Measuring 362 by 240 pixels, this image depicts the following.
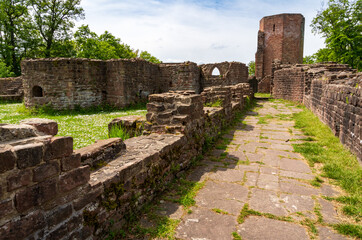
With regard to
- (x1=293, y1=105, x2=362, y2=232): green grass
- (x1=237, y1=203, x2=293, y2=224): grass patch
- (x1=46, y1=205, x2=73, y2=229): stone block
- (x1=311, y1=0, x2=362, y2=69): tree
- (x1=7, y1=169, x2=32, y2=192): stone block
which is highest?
(x1=311, y1=0, x2=362, y2=69): tree

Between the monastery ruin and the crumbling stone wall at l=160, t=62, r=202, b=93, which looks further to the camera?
the crumbling stone wall at l=160, t=62, r=202, b=93

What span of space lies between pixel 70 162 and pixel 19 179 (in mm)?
402

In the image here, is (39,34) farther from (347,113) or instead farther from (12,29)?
(347,113)

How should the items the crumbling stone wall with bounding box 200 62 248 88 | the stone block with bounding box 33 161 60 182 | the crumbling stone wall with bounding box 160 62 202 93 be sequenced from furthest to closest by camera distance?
1. the crumbling stone wall with bounding box 200 62 248 88
2. the crumbling stone wall with bounding box 160 62 202 93
3. the stone block with bounding box 33 161 60 182

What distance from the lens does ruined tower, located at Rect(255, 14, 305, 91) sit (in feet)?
104

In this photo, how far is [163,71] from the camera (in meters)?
16.9

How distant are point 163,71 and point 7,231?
629 inches

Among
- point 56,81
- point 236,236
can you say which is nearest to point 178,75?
point 56,81

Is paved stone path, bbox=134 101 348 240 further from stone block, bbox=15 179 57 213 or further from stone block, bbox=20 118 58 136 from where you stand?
stone block, bbox=20 118 58 136

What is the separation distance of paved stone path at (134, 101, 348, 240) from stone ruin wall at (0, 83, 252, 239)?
0.55m

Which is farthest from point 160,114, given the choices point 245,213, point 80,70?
point 80,70

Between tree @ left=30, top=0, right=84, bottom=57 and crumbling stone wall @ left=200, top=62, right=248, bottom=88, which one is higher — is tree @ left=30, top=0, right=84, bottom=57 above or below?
above

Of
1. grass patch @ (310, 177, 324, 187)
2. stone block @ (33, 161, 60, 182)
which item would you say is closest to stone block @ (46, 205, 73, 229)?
stone block @ (33, 161, 60, 182)

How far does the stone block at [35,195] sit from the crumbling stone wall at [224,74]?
17633 mm
